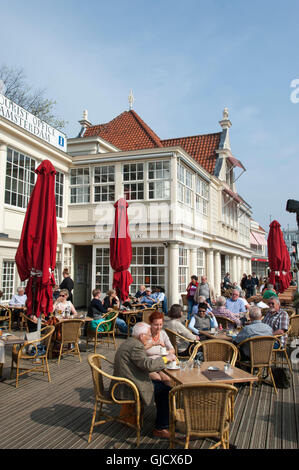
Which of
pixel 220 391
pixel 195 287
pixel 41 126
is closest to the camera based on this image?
pixel 220 391

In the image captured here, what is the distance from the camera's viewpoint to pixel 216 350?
17.2ft

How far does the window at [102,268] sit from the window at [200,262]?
202 inches

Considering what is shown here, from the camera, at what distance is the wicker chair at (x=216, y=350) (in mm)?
5168

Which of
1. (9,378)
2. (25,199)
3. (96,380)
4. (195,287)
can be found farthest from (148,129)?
(96,380)

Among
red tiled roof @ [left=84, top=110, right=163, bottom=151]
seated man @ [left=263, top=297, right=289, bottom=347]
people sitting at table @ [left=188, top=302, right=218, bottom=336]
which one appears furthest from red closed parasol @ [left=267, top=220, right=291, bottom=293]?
A: red tiled roof @ [left=84, top=110, right=163, bottom=151]

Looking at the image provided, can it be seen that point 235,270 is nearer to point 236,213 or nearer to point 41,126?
point 236,213

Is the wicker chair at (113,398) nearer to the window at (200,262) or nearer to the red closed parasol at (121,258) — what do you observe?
the red closed parasol at (121,258)

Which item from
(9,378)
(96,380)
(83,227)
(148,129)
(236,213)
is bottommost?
(9,378)

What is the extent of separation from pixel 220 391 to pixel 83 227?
13285 millimetres

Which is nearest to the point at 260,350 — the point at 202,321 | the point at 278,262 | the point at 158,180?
the point at 202,321

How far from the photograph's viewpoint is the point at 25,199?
13.5 meters

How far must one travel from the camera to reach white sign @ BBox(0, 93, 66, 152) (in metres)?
12.4

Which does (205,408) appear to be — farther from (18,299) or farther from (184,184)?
(184,184)
